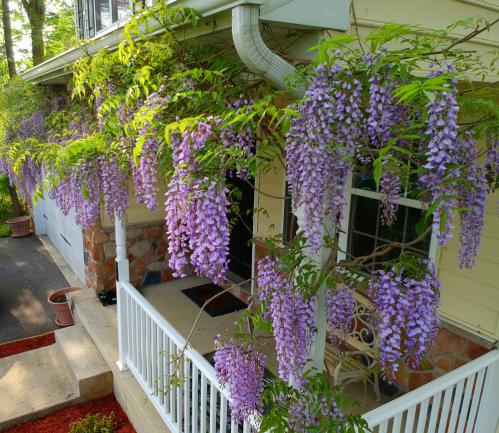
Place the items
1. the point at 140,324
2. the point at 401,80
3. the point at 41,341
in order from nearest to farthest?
Result: the point at 401,80 < the point at 140,324 < the point at 41,341

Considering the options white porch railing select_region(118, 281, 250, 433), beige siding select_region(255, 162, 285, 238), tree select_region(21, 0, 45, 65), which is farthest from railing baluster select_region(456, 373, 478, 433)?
tree select_region(21, 0, 45, 65)

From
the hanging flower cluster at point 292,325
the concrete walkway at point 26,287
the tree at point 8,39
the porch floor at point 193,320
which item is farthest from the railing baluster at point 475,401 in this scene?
the tree at point 8,39

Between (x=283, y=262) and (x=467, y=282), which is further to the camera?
(x=467, y=282)

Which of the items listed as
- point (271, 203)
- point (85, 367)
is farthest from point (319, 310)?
point (85, 367)

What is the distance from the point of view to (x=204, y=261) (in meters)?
1.62

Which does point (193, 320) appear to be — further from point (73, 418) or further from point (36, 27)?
point (36, 27)

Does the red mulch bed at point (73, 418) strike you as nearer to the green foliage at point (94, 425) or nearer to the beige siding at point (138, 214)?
the green foliage at point (94, 425)

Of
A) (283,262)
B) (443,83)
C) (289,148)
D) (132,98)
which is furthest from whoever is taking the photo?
(132,98)

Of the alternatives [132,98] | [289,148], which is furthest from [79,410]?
[289,148]

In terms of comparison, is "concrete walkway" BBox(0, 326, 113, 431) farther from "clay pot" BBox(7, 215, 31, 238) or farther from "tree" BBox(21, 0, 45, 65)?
"tree" BBox(21, 0, 45, 65)

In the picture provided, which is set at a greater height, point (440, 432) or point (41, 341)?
point (440, 432)

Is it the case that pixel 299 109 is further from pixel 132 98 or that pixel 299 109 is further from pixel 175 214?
pixel 132 98

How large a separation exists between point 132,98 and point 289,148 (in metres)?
1.19

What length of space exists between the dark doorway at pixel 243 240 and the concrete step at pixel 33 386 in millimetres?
2205
